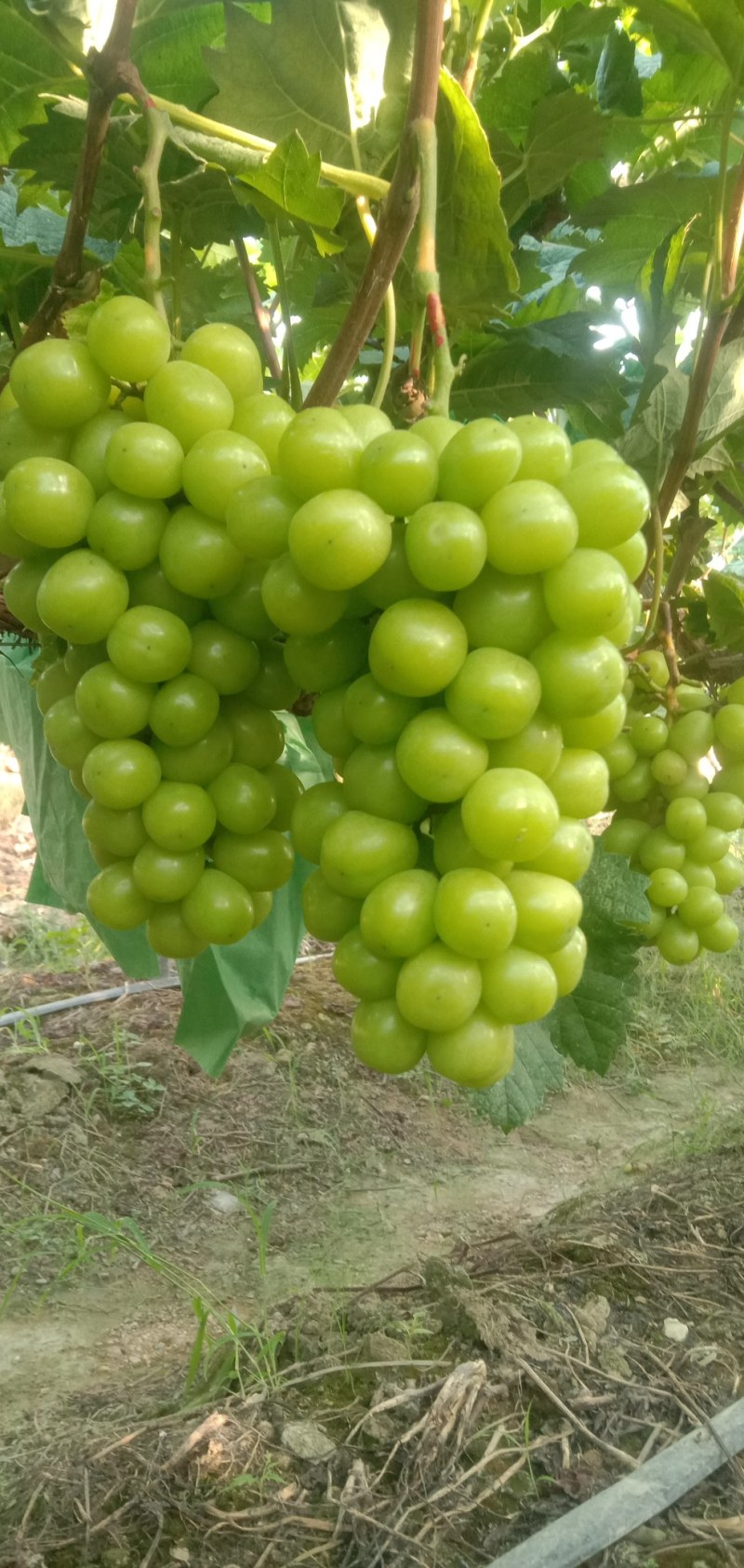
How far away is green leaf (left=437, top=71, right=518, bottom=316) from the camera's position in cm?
56

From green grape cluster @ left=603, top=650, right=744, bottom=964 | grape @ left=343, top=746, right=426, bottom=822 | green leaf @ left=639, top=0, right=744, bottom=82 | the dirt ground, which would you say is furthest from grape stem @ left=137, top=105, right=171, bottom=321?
the dirt ground

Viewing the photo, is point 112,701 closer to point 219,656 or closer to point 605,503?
point 219,656

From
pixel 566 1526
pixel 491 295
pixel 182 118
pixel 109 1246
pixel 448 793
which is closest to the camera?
pixel 448 793

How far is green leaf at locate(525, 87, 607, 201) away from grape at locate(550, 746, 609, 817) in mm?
565

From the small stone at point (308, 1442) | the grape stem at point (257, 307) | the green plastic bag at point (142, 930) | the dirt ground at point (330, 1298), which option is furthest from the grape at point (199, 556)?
the small stone at point (308, 1442)

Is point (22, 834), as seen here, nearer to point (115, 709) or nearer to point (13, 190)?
point (13, 190)

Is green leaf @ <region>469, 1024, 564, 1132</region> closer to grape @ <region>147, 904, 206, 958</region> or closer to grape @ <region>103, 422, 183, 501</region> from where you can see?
grape @ <region>147, 904, 206, 958</region>

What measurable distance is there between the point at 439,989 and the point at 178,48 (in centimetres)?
73

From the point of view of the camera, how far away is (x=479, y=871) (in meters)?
0.42

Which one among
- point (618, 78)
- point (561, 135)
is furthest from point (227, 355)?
point (618, 78)

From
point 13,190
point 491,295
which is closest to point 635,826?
point 491,295

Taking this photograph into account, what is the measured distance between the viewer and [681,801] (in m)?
0.93

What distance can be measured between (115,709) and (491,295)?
387 millimetres

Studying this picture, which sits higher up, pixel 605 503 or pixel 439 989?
pixel 605 503
